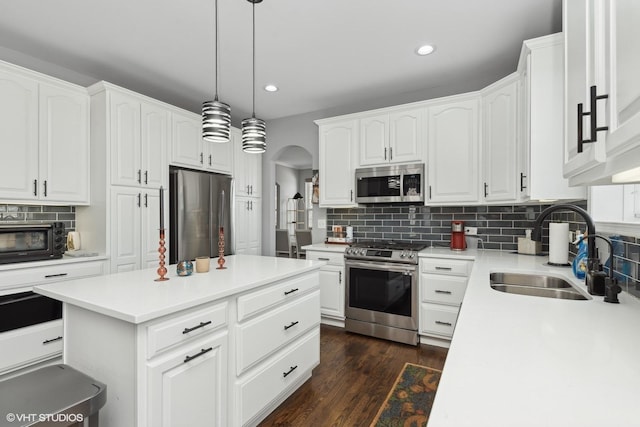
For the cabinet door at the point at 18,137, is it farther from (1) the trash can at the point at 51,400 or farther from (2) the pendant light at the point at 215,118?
(1) the trash can at the point at 51,400

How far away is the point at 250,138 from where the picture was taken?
2.16 meters

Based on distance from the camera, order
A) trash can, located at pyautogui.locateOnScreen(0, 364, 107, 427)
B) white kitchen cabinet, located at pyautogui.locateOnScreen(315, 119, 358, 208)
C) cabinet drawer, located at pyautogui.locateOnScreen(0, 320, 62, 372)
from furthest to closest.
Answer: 1. white kitchen cabinet, located at pyautogui.locateOnScreen(315, 119, 358, 208)
2. cabinet drawer, located at pyautogui.locateOnScreen(0, 320, 62, 372)
3. trash can, located at pyautogui.locateOnScreen(0, 364, 107, 427)

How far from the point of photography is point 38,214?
2.82 metres

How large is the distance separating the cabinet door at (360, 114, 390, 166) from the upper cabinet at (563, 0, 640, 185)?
7.84 ft

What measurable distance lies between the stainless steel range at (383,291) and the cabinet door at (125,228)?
2.09 m

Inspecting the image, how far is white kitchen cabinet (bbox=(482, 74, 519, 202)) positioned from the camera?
2594 millimetres

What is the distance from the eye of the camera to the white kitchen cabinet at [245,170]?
4141 mm

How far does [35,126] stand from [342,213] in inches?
122

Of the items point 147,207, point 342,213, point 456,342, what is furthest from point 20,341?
point 342,213

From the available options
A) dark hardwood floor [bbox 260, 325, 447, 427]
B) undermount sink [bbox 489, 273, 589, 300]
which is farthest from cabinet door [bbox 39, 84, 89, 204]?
undermount sink [bbox 489, 273, 589, 300]

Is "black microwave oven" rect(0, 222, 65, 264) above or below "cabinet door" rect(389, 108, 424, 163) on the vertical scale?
below

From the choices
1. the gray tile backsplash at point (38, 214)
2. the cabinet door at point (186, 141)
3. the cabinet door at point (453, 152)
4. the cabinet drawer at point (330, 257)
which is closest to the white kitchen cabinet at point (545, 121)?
the cabinet door at point (453, 152)

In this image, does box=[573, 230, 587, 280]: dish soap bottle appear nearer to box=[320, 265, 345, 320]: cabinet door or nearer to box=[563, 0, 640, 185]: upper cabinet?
box=[563, 0, 640, 185]: upper cabinet

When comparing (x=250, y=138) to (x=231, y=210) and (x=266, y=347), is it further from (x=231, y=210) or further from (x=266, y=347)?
(x=231, y=210)
